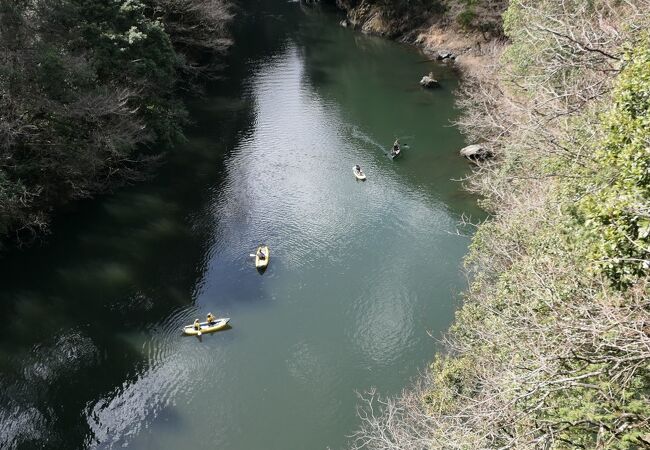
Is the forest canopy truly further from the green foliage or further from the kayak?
the green foliage

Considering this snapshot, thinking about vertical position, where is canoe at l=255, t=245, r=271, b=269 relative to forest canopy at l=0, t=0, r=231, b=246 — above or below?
below

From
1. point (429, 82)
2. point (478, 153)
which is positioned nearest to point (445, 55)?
point (429, 82)

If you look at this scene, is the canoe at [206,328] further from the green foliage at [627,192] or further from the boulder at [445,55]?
the boulder at [445,55]

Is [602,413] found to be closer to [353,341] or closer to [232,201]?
[353,341]

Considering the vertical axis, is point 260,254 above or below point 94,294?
above

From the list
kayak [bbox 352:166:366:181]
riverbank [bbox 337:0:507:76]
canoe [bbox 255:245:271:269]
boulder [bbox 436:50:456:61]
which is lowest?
canoe [bbox 255:245:271:269]

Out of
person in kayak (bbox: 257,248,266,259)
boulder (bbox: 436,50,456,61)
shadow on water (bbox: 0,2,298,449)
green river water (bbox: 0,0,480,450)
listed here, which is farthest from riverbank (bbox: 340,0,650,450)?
boulder (bbox: 436,50,456,61)

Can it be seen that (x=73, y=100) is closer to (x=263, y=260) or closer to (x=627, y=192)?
(x=263, y=260)
